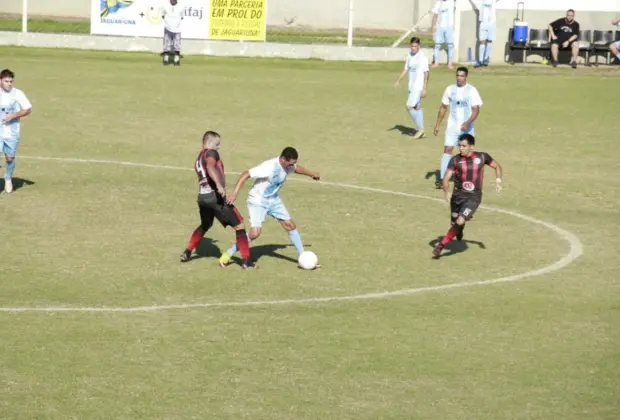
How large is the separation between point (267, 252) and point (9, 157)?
7000 mm

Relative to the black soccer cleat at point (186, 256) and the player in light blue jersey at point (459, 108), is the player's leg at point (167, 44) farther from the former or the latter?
the black soccer cleat at point (186, 256)

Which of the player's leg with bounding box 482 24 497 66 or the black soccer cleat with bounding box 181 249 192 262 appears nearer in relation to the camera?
the black soccer cleat with bounding box 181 249 192 262

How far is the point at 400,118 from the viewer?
38.0 m

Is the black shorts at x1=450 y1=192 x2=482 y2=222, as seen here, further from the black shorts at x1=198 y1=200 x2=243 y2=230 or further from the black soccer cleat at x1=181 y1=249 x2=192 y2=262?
the black soccer cleat at x1=181 y1=249 x2=192 y2=262

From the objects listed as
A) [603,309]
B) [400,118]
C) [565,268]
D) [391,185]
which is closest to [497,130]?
[400,118]

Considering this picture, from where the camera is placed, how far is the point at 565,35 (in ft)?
161

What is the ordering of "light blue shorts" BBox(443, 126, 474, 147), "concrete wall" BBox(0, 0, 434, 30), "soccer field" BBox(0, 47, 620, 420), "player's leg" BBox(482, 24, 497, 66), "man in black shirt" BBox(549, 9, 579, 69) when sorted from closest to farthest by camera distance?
"soccer field" BBox(0, 47, 620, 420)
"light blue shorts" BBox(443, 126, 474, 147)
"player's leg" BBox(482, 24, 497, 66)
"man in black shirt" BBox(549, 9, 579, 69)
"concrete wall" BBox(0, 0, 434, 30)

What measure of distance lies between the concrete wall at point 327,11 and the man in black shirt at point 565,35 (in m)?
14.1

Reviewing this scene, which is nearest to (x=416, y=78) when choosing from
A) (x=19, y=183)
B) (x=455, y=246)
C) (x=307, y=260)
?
(x=19, y=183)

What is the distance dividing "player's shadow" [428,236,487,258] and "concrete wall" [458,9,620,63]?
26628 mm

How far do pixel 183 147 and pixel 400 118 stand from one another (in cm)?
778

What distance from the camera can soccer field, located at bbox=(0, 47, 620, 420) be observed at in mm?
14805

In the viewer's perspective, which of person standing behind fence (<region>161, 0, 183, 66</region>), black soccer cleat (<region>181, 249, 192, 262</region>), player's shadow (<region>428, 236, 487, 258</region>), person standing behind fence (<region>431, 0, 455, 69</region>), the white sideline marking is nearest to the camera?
the white sideline marking

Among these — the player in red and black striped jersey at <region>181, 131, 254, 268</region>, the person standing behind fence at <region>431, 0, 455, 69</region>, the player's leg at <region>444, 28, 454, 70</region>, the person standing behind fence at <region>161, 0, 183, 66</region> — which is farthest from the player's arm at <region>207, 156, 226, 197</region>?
the player's leg at <region>444, 28, 454, 70</region>
